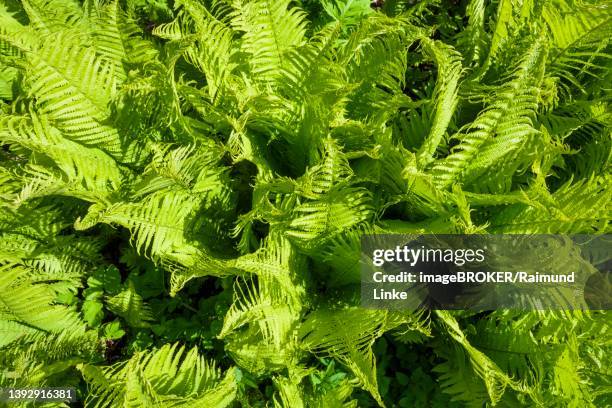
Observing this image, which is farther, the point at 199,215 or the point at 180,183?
the point at 199,215

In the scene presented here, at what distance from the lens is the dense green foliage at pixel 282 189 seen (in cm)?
184

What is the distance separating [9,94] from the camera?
2.33 m

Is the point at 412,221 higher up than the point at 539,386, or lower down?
higher up

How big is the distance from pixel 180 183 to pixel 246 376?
3.14ft

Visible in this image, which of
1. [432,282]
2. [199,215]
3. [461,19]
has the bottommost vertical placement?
[432,282]

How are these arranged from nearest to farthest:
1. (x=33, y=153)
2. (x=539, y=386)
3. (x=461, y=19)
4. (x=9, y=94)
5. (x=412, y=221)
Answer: (x=539, y=386) < (x=33, y=153) < (x=412, y=221) < (x=9, y=94) < (x=461, y=19)

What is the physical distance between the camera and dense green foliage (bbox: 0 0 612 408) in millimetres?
1844

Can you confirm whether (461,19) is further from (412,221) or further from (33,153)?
(33,153)

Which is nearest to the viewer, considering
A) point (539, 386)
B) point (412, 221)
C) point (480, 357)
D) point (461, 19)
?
point (480, 357)

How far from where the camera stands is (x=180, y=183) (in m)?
1.91

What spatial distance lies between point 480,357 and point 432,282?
1.22ft

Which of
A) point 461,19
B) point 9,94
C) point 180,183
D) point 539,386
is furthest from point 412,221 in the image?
point 9,94

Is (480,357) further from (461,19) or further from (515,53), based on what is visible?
(461,19)

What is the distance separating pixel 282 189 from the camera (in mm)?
1954
